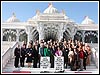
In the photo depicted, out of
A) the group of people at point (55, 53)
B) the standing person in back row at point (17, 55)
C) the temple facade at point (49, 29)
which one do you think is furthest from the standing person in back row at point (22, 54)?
the temple facade at point (49, 29)

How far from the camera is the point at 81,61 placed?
404 inches

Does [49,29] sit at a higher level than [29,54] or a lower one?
higher

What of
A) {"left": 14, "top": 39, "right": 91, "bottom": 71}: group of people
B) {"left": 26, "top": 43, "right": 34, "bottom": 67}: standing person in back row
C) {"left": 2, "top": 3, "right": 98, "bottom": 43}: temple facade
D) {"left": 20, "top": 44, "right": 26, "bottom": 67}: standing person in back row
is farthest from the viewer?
{"left": 2, "top": 3, "right": 98, "bottom": 43}: temple facade

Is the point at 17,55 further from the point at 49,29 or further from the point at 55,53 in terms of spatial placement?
the point at 49,29

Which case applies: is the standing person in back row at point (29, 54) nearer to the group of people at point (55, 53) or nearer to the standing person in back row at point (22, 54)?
the group of people at point (55, 53)

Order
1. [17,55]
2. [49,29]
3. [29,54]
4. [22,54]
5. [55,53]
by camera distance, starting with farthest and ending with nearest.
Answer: [49,29] < [17,55] < [22,54] < [29,54] < [55,53]

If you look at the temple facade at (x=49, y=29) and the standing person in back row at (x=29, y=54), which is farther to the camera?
the temple facade at (x=49, y=29)

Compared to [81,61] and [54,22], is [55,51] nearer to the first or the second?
[81,61]

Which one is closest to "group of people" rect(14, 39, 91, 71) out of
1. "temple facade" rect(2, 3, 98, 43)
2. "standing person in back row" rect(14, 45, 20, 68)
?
"standing person in back row" rect(14, 45, 20, 68)

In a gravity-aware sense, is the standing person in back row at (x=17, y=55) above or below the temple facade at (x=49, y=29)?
below

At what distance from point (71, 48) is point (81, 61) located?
63 cm

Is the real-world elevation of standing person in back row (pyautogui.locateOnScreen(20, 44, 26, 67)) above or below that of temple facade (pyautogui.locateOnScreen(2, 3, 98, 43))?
below

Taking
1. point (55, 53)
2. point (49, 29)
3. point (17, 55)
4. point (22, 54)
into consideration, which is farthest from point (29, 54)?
point (49, 29)

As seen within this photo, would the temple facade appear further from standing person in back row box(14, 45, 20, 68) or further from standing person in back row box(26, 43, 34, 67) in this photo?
standing person in back row box(26, 43, 34, 67)
